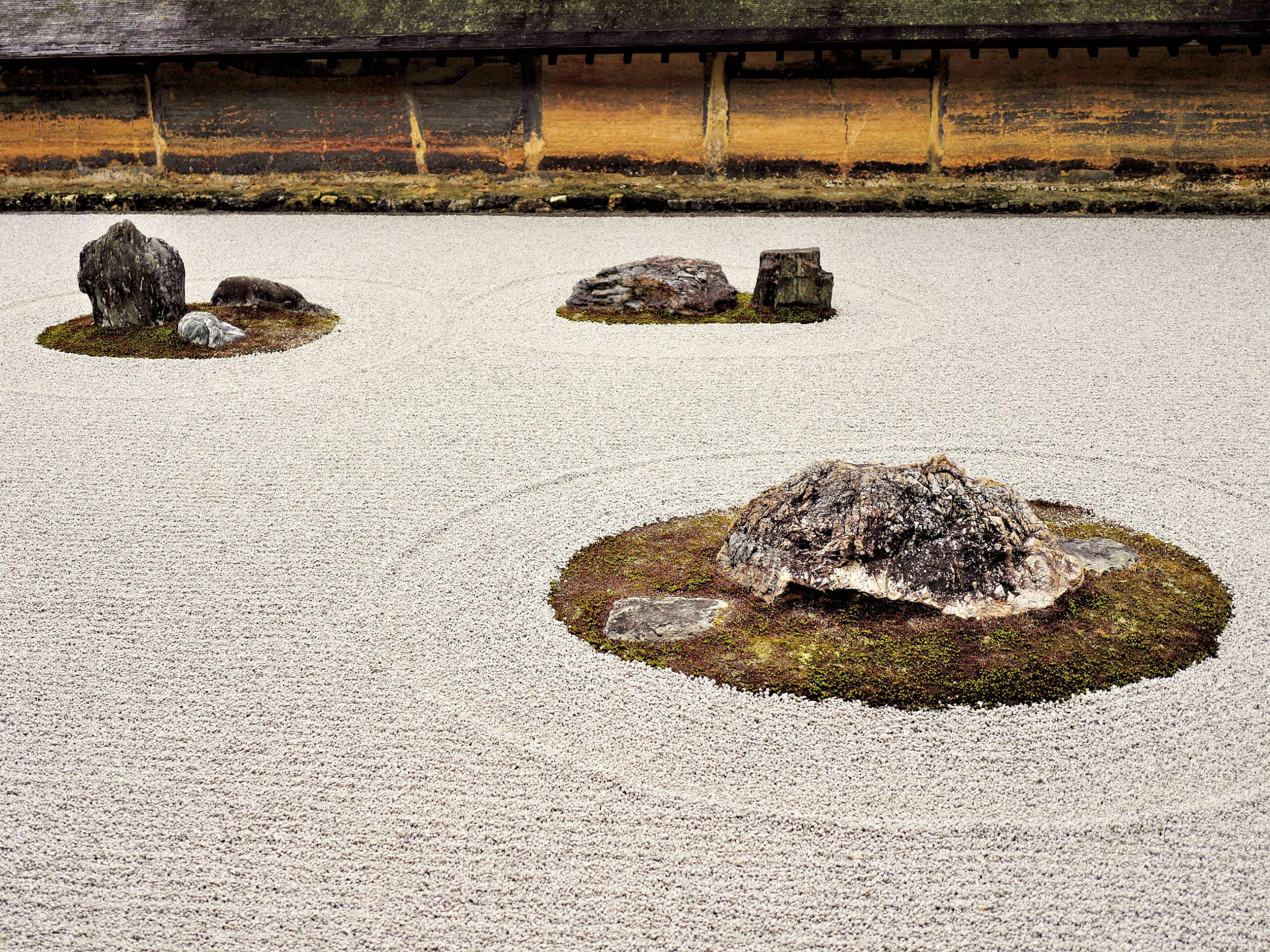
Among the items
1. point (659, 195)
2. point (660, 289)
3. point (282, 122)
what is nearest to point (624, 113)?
point (659, 195)

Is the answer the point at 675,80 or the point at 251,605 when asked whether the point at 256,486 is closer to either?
the point at 251,605

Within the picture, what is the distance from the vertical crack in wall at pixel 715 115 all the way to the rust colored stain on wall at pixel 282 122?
4.02 m

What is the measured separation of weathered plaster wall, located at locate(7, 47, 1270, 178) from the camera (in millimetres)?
14055

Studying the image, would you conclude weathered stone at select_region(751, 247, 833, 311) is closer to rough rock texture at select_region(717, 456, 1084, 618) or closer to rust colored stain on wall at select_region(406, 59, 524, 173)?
rough rock texture at select_region(717, 456, 1084, 618)

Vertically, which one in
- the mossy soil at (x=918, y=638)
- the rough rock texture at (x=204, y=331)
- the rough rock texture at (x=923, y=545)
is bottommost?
the mossy soil at (x=918, y=638)

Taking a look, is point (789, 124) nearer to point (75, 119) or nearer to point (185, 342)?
point (185, 342)

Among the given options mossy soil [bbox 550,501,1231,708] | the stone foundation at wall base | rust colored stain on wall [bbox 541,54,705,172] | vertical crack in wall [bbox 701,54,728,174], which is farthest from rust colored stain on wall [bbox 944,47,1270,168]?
mossy soil [bbox 550,501,1231,708]

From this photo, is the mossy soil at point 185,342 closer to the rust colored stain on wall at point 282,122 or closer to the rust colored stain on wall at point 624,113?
the rust colored stain on wall at point 624,113

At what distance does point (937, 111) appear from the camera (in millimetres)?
14312

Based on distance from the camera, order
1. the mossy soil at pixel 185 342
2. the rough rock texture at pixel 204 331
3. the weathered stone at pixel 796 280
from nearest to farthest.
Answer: the mossy soil at pixel 185 342 < the rough rock texture at pixel 204 331 < the weathered stone at pixel 796 280

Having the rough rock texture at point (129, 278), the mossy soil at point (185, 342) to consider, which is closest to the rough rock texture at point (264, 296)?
the mossy soil at point (185, 342)

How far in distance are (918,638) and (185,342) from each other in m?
6.13

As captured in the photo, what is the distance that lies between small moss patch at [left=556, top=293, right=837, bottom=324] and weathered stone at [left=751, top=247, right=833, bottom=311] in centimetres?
7

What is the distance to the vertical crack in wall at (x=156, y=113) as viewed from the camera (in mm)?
15664
